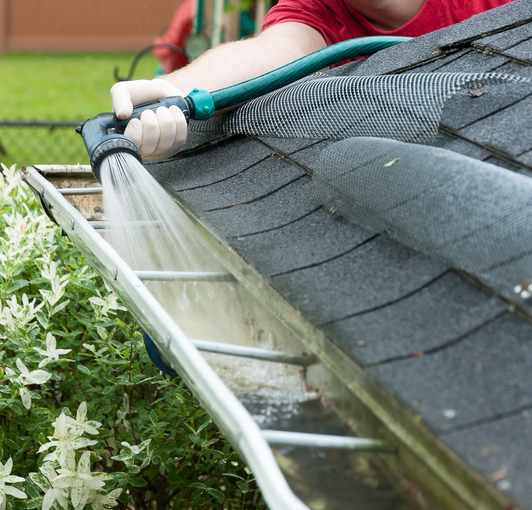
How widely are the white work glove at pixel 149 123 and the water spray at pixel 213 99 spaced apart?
4cm

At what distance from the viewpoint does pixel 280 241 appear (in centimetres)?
120

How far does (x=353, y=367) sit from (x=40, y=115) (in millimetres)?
9590

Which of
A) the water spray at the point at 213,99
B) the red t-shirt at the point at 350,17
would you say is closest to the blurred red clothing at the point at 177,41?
the red t-shirt at the point at 350,17

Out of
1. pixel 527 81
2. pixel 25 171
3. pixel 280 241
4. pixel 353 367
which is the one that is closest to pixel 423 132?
pixel 527 81

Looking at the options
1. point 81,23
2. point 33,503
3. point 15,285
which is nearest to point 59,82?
point 81,23

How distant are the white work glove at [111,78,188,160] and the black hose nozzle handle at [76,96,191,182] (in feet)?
0.10

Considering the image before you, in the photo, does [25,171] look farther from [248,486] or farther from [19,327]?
[248,486]

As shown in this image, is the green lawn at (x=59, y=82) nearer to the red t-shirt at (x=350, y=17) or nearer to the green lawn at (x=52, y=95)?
the green lawn at (x=52, y=95)

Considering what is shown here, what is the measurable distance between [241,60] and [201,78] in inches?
5.9

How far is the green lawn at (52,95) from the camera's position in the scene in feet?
24.2

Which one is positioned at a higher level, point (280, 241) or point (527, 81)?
point (527, 81)

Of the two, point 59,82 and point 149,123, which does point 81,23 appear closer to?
point 59,82

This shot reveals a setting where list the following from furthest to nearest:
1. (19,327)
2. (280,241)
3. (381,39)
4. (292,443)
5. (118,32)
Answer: (118,32) → (381,39) → (19,327) → (280,241) → (292,443)

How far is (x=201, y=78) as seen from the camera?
2.00 meters
